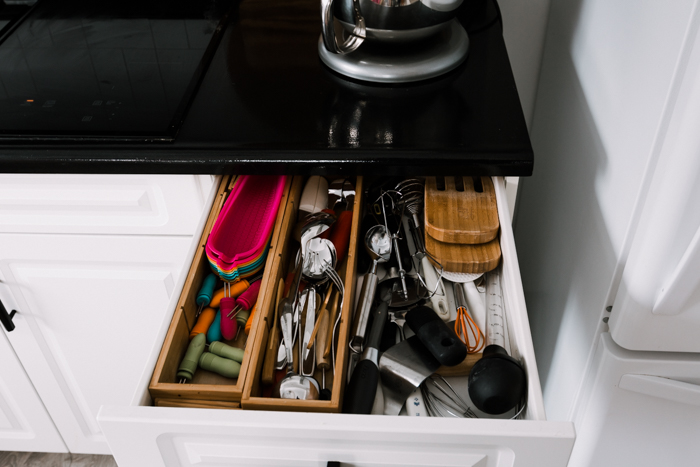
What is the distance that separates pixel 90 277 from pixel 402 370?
60 centimetres

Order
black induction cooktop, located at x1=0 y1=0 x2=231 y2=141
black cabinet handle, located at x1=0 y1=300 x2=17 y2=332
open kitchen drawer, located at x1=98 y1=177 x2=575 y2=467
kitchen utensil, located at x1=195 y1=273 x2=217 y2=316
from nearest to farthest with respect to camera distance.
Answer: open kitchen drawer, located at x1=98 y1=177 x2=575 y2=467, kitchen utensil, located at x1=195 y1=273 x2=217 y2=316, black induction cooktop, located at x1=0 y1=0 x2=231 y2=141, black cabinet handle, located at x1=0 y1=300 x2=17 y2=332

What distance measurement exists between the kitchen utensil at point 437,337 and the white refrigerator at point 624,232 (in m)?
0.24

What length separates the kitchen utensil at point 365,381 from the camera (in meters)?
0.65

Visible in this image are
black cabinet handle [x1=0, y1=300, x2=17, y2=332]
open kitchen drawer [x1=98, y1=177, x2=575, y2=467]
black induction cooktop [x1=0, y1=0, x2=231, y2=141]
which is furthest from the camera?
black cabinet handle [x1=0, y1=300, x2=17, y2=332]

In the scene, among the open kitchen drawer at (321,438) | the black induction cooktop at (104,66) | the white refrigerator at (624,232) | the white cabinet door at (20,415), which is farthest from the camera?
the white cabinet door at (20,415)

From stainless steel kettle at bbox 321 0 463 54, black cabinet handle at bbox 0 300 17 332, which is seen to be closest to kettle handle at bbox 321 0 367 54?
stainless steel kettle at bbox 321 0 463 54

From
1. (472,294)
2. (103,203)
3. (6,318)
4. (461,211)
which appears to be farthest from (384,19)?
(6,318)

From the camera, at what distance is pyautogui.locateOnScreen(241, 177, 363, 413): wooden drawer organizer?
614 mm

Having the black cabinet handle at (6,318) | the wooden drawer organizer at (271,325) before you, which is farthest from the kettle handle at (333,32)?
the black cabinet handle at (6,318)

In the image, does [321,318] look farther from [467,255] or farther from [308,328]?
[467,255]

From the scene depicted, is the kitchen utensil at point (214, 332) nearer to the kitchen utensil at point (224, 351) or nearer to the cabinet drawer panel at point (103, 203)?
the kitchen utensil at point (224, 351)

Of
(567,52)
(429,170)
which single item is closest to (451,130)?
(429,170)

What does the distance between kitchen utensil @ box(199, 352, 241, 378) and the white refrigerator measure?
50cm

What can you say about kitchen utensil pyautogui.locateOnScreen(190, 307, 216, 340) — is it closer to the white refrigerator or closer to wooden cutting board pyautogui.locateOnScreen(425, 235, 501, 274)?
wooden cutting board pyautogui.locateOnScreen(425, 235, 501, 274)
